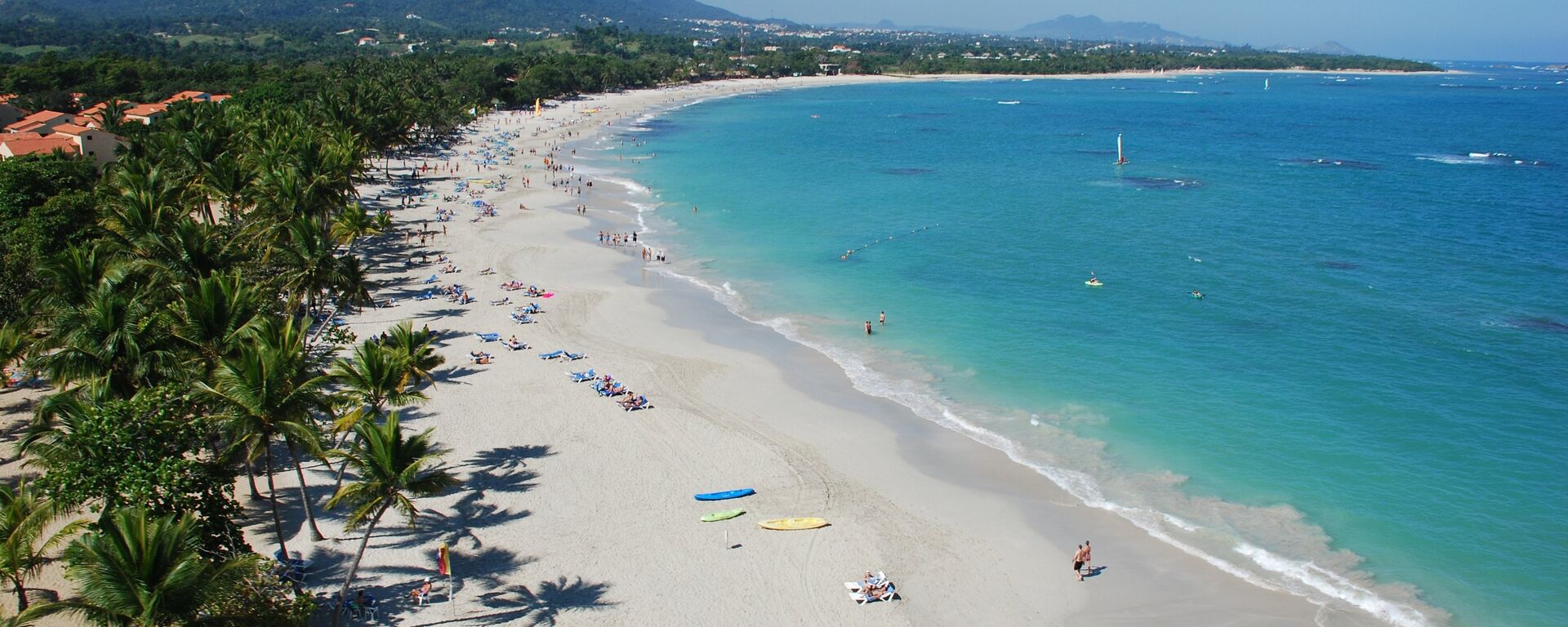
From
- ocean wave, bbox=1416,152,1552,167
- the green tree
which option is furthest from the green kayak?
ocean wave, bbox=1416,152,1552,167

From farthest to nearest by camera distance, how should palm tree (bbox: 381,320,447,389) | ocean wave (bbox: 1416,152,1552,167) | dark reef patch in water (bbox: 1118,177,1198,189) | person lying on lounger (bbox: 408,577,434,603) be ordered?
ocean wave (bbox: 1416,152,1552,167), dark reef patch in water (bbox: 1118,177,1198,189), palm tree (bbox: 381,320,447,389), person lying on lounger (bbox: 408,577,434,603)

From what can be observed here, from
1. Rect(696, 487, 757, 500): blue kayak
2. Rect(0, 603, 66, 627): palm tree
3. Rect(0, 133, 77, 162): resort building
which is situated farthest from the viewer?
Rect(0, 133, 77, 162): resort building

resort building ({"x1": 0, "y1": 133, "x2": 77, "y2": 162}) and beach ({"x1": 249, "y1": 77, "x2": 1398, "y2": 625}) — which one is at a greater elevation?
resort building ({"x1": 0, "y1": 133, "x2": 77, "y2": 162})

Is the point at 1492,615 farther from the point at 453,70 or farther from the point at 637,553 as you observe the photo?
the point at 453,70

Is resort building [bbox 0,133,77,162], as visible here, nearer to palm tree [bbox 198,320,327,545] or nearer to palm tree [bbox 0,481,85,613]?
palm tree [bbox 198,320,327,545]

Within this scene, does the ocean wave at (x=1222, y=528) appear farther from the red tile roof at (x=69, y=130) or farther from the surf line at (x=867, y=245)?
the red tile roof at (x=69, y=130)

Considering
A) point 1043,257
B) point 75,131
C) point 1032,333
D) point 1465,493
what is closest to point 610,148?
point 75,131

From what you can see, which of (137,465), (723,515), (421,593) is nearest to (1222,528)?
(723,515)

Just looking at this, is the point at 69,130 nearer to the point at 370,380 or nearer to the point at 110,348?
the point at 110,348
